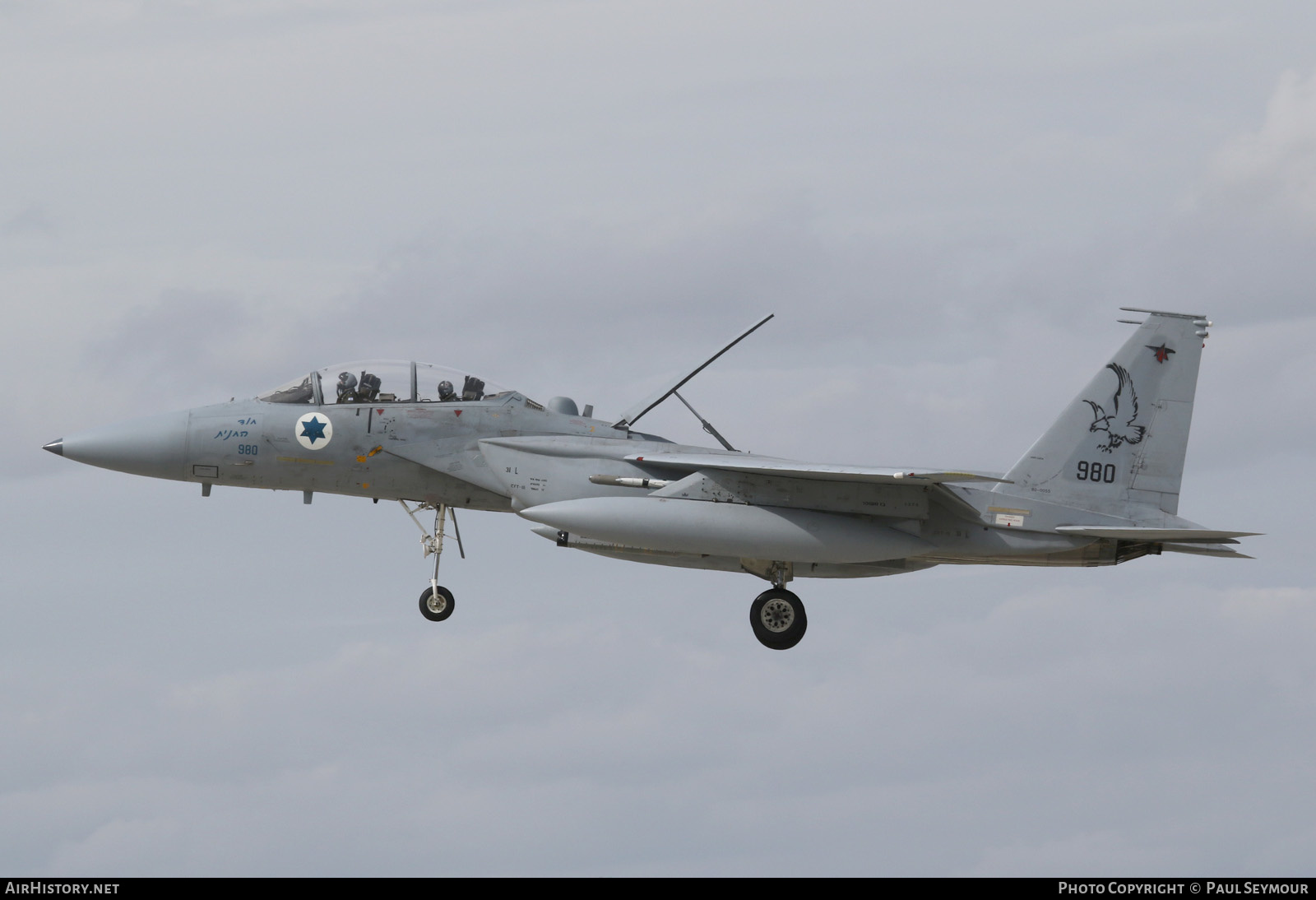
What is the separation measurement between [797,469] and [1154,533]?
14.4 feet

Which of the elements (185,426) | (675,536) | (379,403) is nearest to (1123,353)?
(675,536)

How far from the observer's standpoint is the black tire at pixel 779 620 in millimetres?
19625

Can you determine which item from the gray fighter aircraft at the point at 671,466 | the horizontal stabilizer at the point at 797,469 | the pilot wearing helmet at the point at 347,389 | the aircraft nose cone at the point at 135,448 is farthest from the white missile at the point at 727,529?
the aircraft nose cone at the point at 135,448

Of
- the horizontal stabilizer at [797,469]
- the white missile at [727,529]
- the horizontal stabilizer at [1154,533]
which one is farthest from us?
the horizontal stabilizer at [1154,533]

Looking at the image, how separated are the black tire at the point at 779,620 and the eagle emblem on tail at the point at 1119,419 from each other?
4.27 m

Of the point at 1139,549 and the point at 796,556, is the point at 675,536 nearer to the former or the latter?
the point at 796,556

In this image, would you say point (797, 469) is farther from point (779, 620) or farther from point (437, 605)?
point (437, 605)

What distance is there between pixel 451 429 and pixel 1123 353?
27.7 feet

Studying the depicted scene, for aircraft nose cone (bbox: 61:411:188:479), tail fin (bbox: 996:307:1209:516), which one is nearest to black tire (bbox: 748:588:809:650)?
tail fin (bbox: 996:307:1209:516)

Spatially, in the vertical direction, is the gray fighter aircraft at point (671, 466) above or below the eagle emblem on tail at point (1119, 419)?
below

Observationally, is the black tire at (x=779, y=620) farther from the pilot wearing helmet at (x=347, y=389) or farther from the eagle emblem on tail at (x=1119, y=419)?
the pilot wearing helmet at (x=347, y=389)

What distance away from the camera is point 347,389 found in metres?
19.5

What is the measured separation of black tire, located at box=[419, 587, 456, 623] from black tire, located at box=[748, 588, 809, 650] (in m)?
3.79

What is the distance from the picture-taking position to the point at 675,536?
60.4 ft
